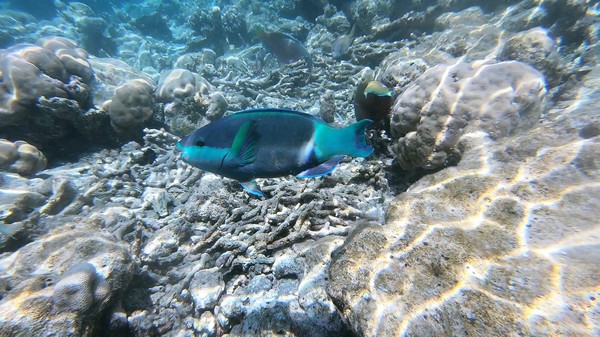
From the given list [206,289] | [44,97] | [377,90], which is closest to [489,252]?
[206,289]

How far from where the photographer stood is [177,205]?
471 cm

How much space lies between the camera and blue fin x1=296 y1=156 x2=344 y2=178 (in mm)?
1678

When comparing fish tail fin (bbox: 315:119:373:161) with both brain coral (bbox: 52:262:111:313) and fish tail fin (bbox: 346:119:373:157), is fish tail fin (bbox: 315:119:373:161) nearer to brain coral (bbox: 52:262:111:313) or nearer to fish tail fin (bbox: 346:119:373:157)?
fish tail fin (bbox: 346:119:373:157)

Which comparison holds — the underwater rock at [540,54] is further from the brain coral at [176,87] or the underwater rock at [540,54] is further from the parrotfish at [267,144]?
the brain coral at [176,87]

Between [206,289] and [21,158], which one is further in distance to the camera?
[21,158]

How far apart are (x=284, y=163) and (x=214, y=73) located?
9933mm

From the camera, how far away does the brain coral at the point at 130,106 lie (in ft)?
19.9

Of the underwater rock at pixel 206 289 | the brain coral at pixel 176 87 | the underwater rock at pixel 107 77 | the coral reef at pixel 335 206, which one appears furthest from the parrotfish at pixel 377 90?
the underwater rock at pixel 107 77

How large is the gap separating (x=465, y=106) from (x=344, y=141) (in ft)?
7.60

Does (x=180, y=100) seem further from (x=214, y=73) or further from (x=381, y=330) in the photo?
(x=381, y=330)

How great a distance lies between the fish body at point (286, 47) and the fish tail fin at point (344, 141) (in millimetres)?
7700

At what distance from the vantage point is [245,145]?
161 cm

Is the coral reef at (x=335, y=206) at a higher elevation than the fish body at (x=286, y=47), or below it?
below

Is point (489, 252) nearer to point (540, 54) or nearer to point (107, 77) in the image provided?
point (540, 54)
